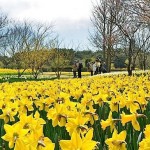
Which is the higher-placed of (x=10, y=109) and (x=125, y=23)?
(x=125, y=23)

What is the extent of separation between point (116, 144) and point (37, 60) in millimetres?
33818

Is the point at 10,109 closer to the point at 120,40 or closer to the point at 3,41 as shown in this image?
the point at 120,40

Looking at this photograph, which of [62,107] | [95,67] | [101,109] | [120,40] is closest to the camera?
[62,107]

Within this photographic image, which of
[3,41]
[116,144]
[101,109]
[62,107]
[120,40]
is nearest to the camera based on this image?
[116,144]

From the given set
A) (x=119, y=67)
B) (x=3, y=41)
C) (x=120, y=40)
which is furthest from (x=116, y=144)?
(x=119, y=67)

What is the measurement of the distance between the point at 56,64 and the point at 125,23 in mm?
8773

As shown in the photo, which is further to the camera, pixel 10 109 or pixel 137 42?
pixel 137 42

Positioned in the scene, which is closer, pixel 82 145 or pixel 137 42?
pixel 82 145

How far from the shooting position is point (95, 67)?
29.6 metres

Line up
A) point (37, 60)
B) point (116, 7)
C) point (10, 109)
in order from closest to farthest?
point (10, 109), point (116, 7), point (37, 60)

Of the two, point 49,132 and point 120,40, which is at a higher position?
point 120,40

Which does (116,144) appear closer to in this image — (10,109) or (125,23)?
(10,109)

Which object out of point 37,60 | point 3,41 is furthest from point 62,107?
point 3,41

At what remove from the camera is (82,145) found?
1371 millimetres
